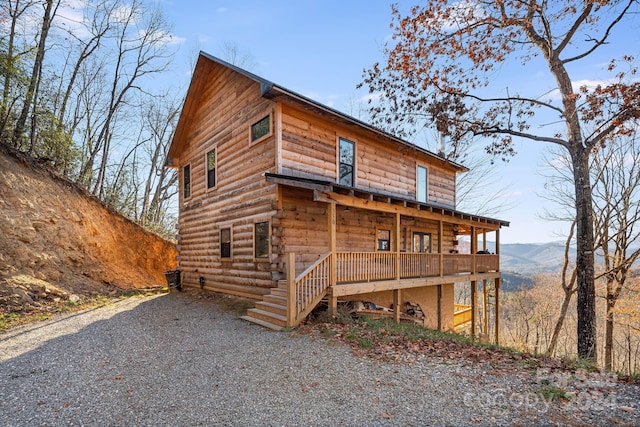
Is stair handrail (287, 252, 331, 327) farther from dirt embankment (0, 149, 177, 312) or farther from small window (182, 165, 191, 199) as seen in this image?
small window (182, 165, 191, 199)

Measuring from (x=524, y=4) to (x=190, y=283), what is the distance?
16.4m

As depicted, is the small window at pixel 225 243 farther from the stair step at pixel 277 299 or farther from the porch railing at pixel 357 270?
the porch railing at pixel 357 270

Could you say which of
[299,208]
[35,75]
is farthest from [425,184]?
Result: [35,75]

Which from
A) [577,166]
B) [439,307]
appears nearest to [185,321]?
[439,307]

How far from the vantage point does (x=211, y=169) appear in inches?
552

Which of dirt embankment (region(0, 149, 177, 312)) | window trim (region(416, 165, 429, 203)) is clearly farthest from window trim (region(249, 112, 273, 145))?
dirt embankment (region(0, 149, 177, 312))

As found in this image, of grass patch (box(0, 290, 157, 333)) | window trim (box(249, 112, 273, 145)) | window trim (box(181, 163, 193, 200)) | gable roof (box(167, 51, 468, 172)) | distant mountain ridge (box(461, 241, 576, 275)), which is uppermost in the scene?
gable roof (box(167, 51, 468, 172))

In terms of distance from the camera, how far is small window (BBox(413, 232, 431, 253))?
1555cm

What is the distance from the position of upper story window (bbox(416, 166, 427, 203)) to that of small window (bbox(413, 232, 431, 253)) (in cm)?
168

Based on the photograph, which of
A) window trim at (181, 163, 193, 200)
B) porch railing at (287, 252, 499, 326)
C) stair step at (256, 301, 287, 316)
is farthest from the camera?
window trim at (181, 163, 193, 200)

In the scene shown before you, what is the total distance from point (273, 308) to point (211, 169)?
25.2ft

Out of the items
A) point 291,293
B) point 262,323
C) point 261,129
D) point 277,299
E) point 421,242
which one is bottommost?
point 262,323

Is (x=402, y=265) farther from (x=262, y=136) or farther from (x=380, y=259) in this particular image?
(x=262, y=136)

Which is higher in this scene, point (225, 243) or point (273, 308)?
point (225, 243)
